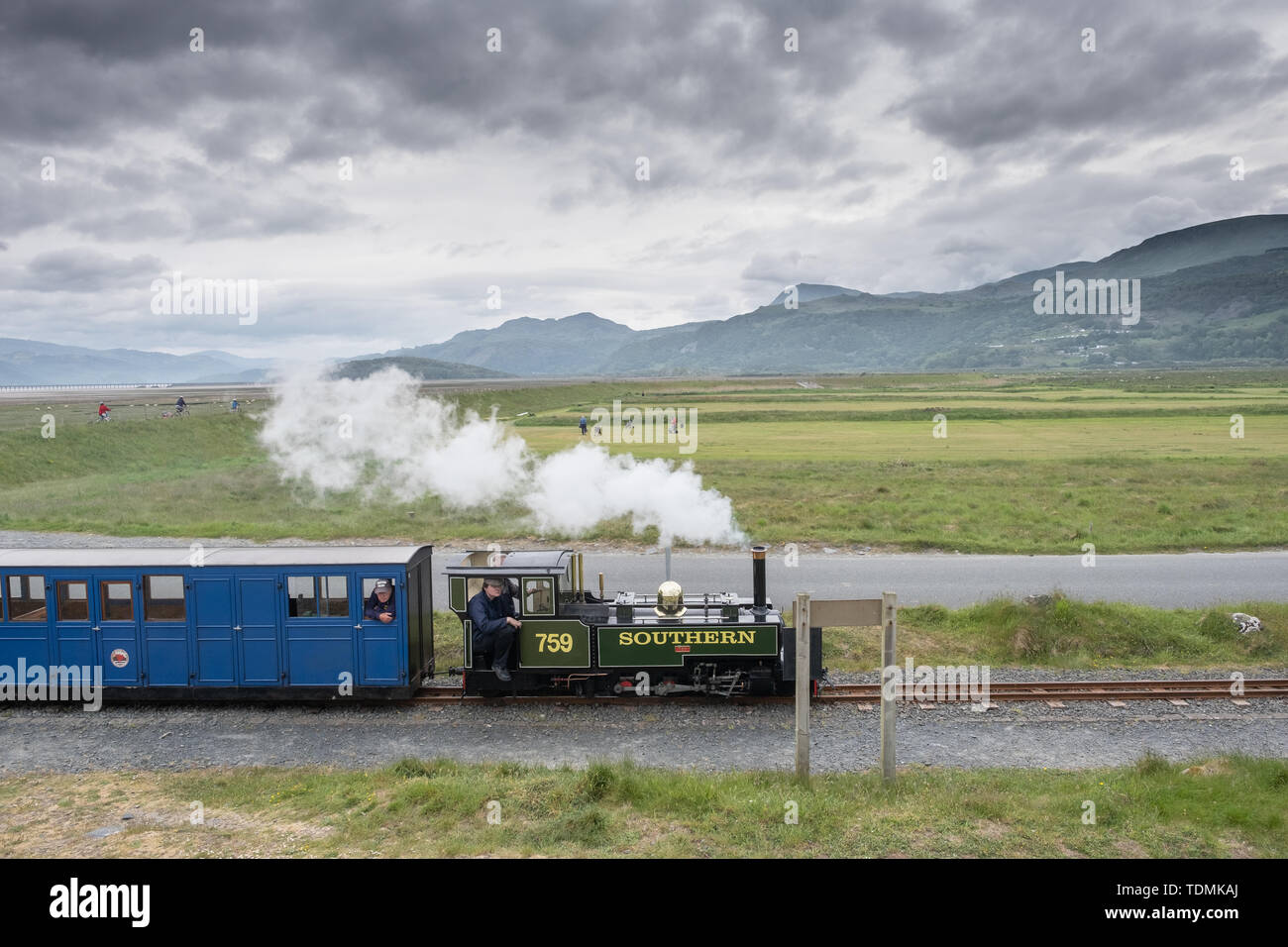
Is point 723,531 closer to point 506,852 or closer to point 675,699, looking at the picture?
point 675,699

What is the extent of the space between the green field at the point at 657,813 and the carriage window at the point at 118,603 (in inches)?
140

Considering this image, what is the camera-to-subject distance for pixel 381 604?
15.1 meters

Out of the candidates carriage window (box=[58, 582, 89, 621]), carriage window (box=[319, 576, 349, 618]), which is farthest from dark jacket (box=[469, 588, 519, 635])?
carriage window (box=[58, 582, 89, 621])

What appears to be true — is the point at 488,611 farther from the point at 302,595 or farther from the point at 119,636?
the point at 119,636

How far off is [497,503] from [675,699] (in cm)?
2288

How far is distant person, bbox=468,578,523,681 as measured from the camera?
14914 millimetres

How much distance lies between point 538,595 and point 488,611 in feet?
3.17

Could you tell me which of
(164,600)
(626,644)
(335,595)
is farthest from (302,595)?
(626,644)

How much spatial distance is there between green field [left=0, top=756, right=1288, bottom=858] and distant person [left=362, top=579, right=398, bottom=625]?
11.0ft

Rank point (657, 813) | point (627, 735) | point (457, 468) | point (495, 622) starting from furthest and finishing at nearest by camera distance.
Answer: point (457, 468) < point (495, 622) < point (627, 735) < point (657, 813)

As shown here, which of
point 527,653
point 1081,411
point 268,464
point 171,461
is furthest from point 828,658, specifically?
point 1081,411

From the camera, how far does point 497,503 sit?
37.2 meters

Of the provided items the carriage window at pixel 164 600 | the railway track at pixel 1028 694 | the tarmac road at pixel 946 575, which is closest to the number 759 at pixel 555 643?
the railway track at pixel 1028 694

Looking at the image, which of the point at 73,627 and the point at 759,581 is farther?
the point at 759,581
